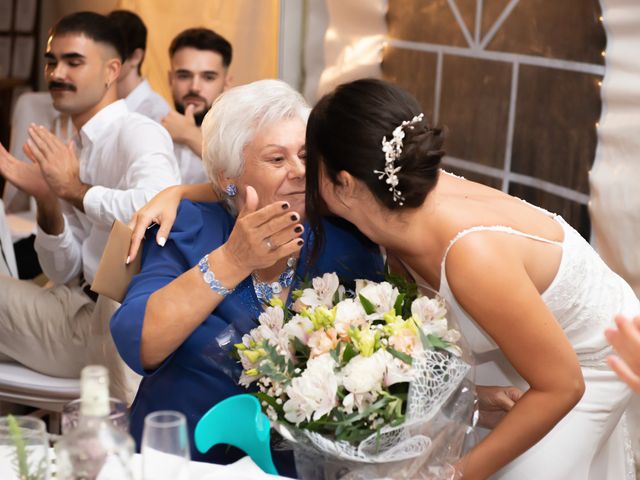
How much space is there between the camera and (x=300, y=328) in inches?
69.6

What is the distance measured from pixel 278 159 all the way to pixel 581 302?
2.46 feet

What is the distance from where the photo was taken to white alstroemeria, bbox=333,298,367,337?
67.7 inches

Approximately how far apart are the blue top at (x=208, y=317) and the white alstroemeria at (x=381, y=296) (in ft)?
0.95

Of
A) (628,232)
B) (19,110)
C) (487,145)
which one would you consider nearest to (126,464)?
(628,232)

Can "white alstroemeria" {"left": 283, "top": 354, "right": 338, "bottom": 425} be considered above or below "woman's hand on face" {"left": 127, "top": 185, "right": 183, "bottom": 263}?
below

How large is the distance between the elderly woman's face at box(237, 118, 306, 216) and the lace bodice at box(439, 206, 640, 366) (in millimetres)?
520

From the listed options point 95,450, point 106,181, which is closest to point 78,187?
point 106,181

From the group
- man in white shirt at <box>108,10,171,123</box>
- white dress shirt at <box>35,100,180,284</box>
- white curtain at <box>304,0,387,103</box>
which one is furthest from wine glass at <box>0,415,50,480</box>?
white curtain at <box>304,0,387,103</box>

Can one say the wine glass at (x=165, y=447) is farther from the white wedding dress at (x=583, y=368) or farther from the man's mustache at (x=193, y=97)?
the man's mustache at (x=193, y=97)

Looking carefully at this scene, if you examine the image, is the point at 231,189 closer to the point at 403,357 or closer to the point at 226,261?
the point at 226,261

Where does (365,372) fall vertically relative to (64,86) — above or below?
below

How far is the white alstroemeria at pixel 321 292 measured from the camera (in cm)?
187

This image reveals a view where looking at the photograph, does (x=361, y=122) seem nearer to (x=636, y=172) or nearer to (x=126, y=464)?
(x=126, y=464)

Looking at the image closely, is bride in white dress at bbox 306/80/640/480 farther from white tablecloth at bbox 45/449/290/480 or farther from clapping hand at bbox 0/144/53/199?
clapping hand at bbox 0/144/53/199
